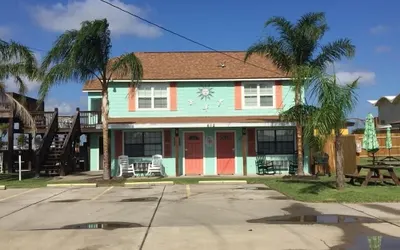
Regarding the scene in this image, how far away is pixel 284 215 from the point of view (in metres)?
11.0

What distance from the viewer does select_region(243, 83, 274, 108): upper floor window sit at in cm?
2616

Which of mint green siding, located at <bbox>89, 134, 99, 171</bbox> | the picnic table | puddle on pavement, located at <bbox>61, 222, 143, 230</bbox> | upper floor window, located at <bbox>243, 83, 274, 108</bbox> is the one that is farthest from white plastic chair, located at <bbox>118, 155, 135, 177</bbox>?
puddle on pavement, located at <bbox>61, 222, 143, 230</bbox>

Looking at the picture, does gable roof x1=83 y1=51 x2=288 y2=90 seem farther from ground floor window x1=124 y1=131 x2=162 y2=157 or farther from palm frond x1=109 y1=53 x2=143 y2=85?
palm frond x1=109 y1=53 x2=143 y2=85

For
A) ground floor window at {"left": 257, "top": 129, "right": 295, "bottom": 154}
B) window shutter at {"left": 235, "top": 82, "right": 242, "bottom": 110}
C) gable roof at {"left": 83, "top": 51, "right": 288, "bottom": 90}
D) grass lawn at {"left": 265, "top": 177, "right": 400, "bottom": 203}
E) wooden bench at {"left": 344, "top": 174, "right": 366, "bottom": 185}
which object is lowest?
grass lawn at {"left": 265, "top": 177, "right": 400, "bottom": 203}

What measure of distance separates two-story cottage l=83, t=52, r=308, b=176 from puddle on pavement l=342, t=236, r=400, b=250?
1635 cm

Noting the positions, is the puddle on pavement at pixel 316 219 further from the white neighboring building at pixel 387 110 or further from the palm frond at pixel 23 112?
the white neighboring building at pixel 387 110

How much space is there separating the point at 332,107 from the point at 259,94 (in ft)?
39.7

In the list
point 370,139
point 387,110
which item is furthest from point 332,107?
point 387,110

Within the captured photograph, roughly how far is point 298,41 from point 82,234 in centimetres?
1449

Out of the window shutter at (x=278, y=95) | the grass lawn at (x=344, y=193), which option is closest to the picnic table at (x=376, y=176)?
the grass lawn at (x=344, y=193)

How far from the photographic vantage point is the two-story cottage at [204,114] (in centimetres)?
2533

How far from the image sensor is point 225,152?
2553 centimetres

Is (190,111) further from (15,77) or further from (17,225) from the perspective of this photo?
(17,225)

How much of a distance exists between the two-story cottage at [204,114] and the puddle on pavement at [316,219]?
13926mm
